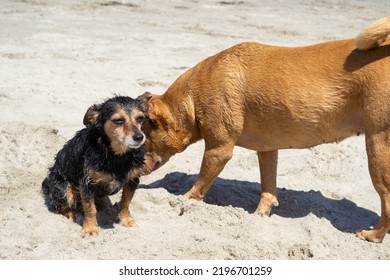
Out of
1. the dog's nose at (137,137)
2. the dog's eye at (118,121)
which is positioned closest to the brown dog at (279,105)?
the dog's eye at (118,121)

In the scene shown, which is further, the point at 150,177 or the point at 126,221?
the point at 150,177

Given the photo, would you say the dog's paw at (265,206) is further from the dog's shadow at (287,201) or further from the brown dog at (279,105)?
the dog's shadow at (287,201)

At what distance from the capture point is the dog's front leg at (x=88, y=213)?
19.8ft

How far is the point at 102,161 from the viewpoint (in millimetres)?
5980

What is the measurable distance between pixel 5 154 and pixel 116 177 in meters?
1.97

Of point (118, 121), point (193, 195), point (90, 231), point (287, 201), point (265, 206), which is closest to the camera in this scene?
point (118, 121)

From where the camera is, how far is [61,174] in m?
6.48

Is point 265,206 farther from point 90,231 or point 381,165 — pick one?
point 90,231

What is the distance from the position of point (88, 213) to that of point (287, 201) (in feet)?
8.06

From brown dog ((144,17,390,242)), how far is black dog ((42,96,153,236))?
665 mm

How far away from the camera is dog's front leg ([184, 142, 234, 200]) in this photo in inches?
265

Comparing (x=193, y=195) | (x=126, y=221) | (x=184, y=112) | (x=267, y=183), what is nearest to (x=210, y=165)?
(x=193, y=195)

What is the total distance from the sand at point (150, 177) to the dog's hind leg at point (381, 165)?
283 millimetres

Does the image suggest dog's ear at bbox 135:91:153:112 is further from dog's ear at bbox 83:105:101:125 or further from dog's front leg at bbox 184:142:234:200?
dog's front leg at bbox 184:142:234:200
